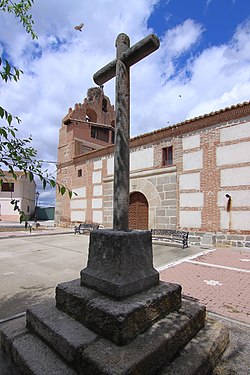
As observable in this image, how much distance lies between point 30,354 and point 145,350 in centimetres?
99

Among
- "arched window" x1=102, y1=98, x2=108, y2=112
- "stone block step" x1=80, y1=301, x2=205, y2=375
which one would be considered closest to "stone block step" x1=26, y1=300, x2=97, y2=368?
"stone block step" x1=80, y1=301, x2=205, y2=375

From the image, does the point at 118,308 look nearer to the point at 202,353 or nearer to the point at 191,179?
the point at 202,353

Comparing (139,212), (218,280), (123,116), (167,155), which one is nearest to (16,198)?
(139,212)

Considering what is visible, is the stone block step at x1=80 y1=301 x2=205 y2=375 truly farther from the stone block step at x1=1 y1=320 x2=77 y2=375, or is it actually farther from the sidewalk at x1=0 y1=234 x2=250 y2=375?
the sidewalk at x1=0 y1=234 x2=250 y2=375

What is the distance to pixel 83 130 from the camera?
17.2 m

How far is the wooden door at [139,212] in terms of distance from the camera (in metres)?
11.0

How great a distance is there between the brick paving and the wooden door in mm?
4205

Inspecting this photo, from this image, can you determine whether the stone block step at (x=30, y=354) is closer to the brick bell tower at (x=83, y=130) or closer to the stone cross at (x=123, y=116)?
the stone cross at (x=123, y=116)

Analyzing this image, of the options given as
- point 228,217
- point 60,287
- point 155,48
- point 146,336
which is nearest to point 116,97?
point 155,48

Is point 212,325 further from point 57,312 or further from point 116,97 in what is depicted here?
point 116,97

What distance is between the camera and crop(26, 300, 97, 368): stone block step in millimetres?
1685

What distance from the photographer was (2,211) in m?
24.9

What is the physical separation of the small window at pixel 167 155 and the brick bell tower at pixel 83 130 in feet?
24.8

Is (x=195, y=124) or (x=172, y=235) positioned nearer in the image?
(x=172, y=235)
